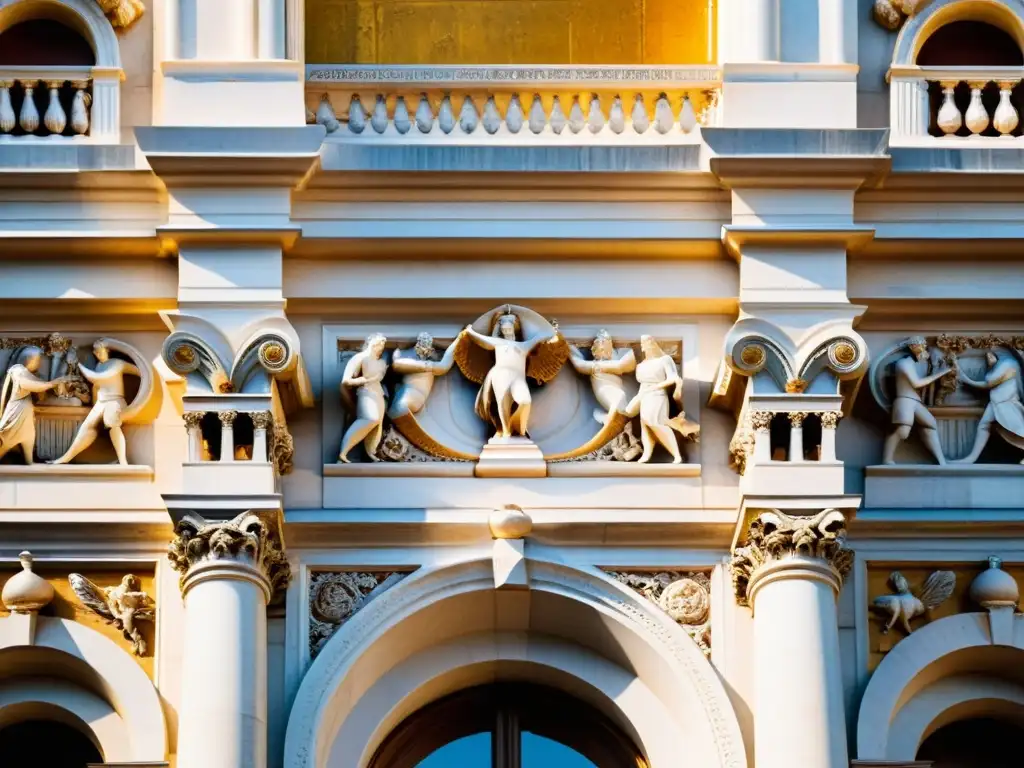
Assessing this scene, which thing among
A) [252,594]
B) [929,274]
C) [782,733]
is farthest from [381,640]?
[929,274]

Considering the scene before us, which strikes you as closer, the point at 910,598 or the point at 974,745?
the point at 910,598

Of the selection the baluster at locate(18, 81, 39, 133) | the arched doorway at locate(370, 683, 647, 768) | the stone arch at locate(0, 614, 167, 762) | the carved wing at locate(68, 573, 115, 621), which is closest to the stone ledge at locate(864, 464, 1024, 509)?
the arched doorway at locate(370, 683, 647, 768)

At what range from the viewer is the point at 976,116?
30188 mm

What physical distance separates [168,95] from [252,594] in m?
4.31

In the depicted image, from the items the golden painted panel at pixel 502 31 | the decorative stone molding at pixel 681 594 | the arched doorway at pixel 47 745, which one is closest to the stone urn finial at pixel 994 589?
the decorative stone molding at pixel 681 594

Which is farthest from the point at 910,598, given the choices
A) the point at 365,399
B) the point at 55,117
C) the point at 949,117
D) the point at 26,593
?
the point at 55,117

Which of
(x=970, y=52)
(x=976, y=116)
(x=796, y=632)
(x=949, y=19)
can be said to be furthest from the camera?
(x=970, y=52)

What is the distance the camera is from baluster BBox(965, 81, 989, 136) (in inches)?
1187

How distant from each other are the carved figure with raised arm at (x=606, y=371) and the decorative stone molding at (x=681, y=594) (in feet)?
4.24

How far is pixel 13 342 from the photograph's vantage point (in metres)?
29.5

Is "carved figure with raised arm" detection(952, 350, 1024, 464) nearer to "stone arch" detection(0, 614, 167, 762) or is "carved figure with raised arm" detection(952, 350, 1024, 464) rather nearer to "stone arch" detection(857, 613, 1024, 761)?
"stone arch" detection(857, 613, 1024, 761)

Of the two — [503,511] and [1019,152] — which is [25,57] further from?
[1019,152]

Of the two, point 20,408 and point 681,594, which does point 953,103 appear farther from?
point 20,408

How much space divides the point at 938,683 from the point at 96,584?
6.51 m
